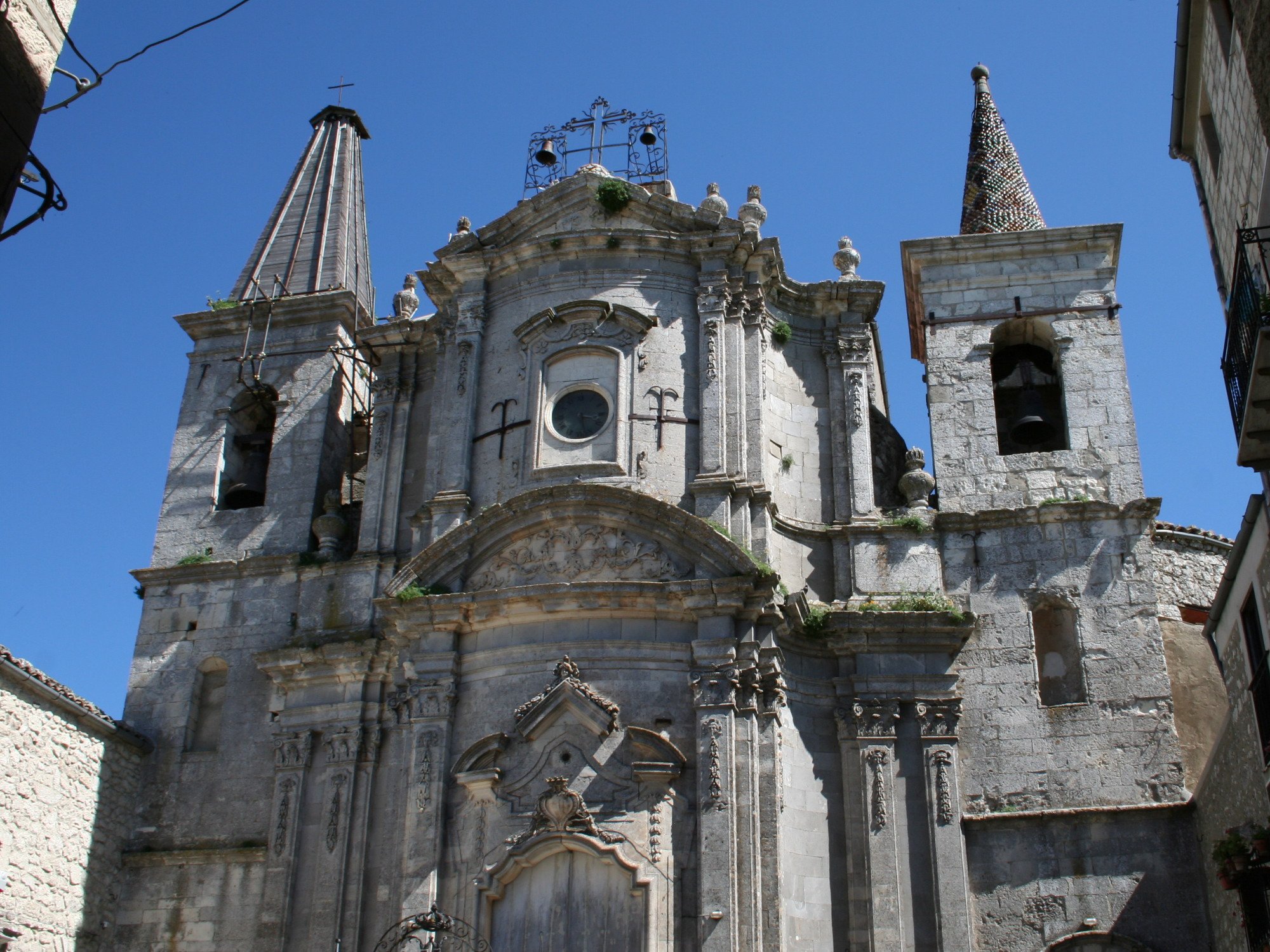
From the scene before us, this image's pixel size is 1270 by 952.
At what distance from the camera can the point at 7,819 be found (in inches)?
593

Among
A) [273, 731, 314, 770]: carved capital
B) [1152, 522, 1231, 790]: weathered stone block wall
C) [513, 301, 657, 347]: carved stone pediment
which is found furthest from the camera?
[513, 301, 657, 347]: carved stone pediment

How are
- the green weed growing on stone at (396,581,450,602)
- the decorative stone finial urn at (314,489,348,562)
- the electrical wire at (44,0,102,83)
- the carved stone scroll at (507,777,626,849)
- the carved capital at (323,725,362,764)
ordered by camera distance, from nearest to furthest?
1. the electrical wire at (44,0,102,83)
2. the carved stone scroll at (507,777,626,849)
3. the green weed growing on stone at (396,581,450,602)
4. the carved capital at (323,725,362,764)
5. the decorative stone finial urn at (314,489,348,562)

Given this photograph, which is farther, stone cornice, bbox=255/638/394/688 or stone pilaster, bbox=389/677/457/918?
stone cornice, bbox=255/638/394/688

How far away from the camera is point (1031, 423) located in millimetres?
18219

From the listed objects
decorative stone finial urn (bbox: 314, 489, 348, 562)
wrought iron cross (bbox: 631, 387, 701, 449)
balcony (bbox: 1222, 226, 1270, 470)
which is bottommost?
balcony (bbox: 1222, 226, 1270, 470)

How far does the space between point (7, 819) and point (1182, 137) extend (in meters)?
14.0

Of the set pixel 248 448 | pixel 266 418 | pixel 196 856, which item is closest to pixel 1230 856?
pixel 196 856

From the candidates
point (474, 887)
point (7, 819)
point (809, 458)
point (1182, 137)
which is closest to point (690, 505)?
point (809, 458)

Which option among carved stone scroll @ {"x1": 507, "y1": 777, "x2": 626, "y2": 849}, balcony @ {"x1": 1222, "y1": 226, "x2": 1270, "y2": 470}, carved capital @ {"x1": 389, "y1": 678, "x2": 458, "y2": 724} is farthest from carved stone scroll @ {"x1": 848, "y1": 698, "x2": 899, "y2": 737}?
balcony @ {"x1": 1222, "y1": 226, "x2": 1270, "y2": 470}

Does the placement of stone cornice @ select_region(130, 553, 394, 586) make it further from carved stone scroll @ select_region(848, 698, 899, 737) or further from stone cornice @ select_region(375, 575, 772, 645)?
carved stone scroll @ select_region(848, 698, 899, 737)

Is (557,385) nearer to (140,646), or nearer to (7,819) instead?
(140,646)

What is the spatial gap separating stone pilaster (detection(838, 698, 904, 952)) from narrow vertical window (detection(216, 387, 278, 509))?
9.07 meters

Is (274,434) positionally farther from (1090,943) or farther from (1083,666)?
(1090,943)

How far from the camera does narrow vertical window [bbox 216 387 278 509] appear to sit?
20.0 meters
